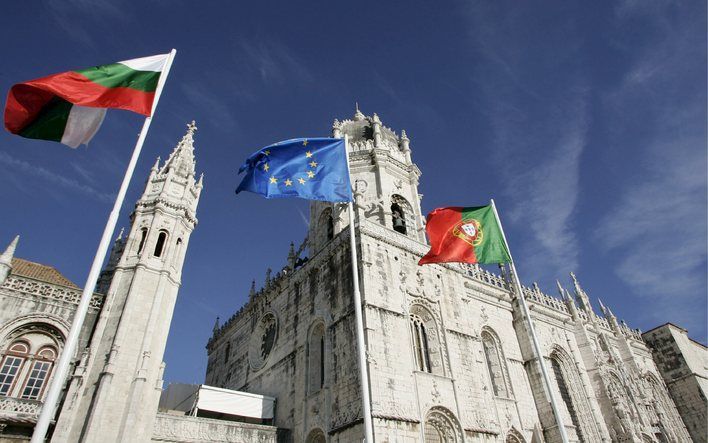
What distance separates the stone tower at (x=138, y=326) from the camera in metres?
17.2

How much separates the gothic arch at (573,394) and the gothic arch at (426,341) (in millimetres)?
12283

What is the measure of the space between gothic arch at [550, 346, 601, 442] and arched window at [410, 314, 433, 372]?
42.0 feet

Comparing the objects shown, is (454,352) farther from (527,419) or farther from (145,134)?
(145,134)

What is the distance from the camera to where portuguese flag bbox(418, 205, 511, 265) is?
16.8 m

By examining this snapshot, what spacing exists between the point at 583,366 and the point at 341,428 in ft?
68.2

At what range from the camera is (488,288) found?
1192 inches

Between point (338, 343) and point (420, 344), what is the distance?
4.42m

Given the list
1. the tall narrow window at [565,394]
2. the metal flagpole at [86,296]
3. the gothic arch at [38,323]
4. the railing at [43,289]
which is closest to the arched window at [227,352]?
the railing at [43,289]

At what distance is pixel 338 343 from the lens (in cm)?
2195

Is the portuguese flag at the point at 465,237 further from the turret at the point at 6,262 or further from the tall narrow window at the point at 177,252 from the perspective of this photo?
the turret at the point at 6,262

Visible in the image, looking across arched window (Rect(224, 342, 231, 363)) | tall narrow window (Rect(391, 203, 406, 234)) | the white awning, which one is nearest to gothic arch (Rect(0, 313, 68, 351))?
the white awning

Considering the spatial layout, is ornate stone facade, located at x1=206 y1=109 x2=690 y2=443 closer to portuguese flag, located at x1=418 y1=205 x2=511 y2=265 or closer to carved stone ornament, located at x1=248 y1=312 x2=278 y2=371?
carved stone ornament, located at x1=248 y1=312 x2=278 y2=371

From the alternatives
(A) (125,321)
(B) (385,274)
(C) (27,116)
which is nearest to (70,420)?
(A) (125,321)

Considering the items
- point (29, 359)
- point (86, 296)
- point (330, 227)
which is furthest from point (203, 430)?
point (86, 296)
